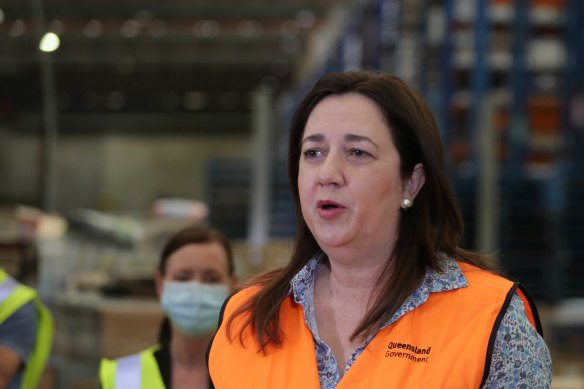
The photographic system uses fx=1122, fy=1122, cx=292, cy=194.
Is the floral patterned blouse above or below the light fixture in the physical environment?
below

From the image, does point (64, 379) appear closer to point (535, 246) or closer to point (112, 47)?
point (112, 47)

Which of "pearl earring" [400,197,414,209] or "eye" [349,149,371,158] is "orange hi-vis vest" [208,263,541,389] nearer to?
"pearl earring" [400,197,414,209]

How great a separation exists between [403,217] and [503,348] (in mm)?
334

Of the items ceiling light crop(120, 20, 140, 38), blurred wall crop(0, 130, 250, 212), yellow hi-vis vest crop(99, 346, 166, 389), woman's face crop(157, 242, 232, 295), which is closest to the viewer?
yellow hi-vis vest crop(99, 346, 166, 389)

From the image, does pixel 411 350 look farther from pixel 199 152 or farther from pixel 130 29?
pixel 199 152

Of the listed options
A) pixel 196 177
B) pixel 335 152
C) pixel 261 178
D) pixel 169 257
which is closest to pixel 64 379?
pixel 169 257

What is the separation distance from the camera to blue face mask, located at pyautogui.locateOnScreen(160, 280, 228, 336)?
293cm

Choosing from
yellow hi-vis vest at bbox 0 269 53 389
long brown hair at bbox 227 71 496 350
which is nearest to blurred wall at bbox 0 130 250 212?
yellow hi-vis vest at bbox 0 269 53 389

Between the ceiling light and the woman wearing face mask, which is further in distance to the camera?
the ceiling light

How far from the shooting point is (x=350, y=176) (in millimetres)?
1827

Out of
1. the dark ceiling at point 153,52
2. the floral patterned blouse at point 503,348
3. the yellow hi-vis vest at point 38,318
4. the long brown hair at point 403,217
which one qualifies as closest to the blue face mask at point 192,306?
the yellow hi-vis vest at point 38,318

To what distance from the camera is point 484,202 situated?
783 centimetres

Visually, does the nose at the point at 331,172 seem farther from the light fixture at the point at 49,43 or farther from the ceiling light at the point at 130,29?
the ceiling light at the point at 130,29

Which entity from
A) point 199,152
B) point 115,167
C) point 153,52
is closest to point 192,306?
point 115,167
